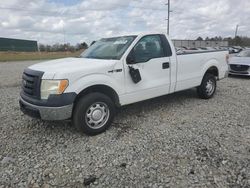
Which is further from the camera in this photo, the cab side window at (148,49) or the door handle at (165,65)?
the door handle at (165,65)

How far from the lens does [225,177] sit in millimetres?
2938

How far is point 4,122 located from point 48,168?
7.71 ft

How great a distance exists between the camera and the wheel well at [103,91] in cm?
407

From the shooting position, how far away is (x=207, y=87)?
6.54 metres

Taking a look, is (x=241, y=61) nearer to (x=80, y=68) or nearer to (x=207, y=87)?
(x=207, y=87)

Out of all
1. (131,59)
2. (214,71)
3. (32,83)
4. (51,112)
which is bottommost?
(51,112)

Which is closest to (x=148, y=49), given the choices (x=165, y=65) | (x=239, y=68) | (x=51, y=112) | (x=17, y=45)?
(x=165, y=65)

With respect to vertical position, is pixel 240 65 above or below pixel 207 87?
above

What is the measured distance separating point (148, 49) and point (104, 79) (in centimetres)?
136

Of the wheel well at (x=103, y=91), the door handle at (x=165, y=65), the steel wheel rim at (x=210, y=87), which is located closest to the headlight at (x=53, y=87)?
the wheel well at (x=103, y=91)

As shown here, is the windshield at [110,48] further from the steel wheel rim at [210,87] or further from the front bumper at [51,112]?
the steel wheel rim at [210,87]

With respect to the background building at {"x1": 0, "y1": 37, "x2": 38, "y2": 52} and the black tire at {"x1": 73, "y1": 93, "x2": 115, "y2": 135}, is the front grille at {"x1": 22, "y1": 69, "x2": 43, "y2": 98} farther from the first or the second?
the background building at {"x1": 0, "y1": 37, "x2": 38, "y2": 52}

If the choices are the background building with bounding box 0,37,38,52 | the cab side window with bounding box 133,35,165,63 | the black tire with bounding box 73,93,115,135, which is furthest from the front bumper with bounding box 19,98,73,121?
the background building with bounding box 0,37,38,52

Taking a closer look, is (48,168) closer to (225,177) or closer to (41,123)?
(41,123)
